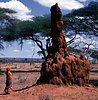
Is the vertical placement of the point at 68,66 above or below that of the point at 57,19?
below

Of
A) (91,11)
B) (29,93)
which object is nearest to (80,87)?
(29,93)

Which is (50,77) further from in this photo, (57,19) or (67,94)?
(57,19)

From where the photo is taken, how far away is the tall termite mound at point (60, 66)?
28.4 ft

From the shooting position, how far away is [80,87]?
8.72 meters

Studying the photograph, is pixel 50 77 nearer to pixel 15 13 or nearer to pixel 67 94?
pixel 67 94

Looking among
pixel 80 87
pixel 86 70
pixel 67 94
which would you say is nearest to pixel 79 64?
pixel 86 70

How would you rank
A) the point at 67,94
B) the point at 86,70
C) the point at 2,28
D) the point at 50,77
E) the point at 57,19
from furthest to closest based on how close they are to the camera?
the point at 2,28, the point at 57,19, the point at 86,70, the point at 50,77, the point at 67,94

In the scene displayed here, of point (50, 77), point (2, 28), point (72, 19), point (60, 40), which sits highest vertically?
point (72, 19)

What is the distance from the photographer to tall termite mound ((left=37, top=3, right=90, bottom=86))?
8.66m

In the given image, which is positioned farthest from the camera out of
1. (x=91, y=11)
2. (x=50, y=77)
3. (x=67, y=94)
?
(x=91, y=11)

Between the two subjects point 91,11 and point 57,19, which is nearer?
point 57,19

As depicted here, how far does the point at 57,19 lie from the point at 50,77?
319cm

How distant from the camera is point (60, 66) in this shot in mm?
8750

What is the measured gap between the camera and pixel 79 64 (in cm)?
902
